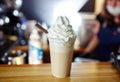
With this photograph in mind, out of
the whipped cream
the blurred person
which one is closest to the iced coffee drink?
the whipped cream

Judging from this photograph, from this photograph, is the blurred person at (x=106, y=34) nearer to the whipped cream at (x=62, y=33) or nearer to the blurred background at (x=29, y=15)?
the blurred background at (x=29, y=15)

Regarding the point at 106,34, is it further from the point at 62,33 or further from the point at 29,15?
the point at 62,33

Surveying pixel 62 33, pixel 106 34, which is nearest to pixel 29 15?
pixel 106 34

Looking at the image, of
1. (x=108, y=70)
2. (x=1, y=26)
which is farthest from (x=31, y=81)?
(x=1, y=26)

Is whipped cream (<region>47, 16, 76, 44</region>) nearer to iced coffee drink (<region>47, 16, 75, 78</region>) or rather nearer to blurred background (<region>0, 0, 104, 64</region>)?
iced coffee drink (<region>47, 16, 75, 78</region>)

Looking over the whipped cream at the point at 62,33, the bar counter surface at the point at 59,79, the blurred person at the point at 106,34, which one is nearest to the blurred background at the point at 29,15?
the blurred person at the point at 106,34

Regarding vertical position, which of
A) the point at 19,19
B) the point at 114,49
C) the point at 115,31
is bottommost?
the point at 114,49

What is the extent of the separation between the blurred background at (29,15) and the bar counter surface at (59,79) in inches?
35.6

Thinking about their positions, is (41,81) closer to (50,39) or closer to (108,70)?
(50,39)

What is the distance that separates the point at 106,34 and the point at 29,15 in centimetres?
81

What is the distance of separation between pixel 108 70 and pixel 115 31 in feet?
4.15

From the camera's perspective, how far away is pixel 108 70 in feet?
3.30

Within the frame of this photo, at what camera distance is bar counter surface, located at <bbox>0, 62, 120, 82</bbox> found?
892mm

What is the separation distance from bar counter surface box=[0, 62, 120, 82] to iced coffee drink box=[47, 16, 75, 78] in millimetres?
39
